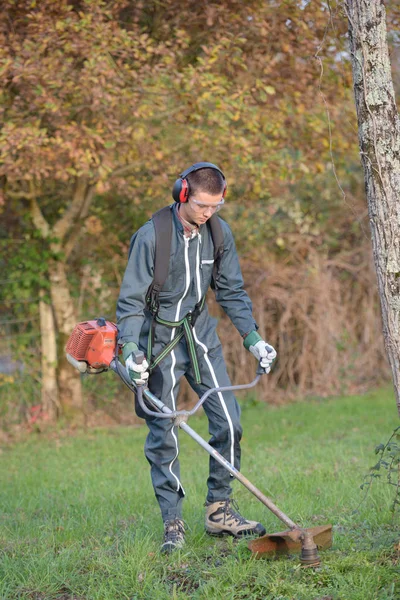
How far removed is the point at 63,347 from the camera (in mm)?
10609

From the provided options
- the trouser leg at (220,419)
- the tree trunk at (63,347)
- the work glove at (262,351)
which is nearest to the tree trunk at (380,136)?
the work glove at (262,351)

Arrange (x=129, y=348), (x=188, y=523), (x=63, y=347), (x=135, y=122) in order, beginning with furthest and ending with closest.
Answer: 1. (x=63, y=347)
2. (x=135, y=122)
3. (x=188, y=523)
4. (x=129, y=348)

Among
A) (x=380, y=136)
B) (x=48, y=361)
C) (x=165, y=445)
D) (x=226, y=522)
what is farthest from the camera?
(x=48, y=361)

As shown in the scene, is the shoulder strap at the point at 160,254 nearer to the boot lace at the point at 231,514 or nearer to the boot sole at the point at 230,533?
the boot lace at the point at 231,514

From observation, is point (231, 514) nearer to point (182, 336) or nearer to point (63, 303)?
point (182, 336)

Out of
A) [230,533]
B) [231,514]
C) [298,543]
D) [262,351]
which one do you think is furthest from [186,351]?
[298,543]

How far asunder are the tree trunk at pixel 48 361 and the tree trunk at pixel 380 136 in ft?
23.3

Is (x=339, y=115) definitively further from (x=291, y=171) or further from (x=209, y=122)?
(x=209, y=122)

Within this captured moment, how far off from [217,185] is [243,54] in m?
5.07

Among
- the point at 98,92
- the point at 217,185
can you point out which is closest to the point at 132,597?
the point at 217,185

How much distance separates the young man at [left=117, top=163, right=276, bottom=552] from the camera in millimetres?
4449

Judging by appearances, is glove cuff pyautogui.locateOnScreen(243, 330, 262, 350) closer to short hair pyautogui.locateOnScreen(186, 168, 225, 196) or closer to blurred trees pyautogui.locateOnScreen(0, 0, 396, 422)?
short hair pyautogui.locateOnScreen(186, 168, 225, 196)

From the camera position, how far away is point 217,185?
444cm

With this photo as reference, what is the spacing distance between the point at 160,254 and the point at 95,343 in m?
0.61
